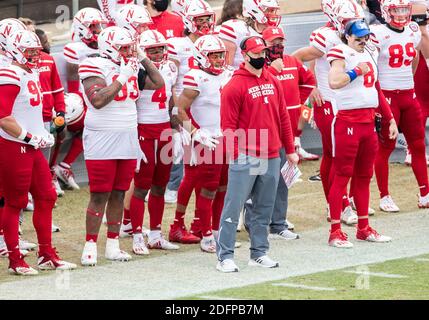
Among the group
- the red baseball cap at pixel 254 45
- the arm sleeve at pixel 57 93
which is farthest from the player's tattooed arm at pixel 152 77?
the arm sleeve at pixel 57 93

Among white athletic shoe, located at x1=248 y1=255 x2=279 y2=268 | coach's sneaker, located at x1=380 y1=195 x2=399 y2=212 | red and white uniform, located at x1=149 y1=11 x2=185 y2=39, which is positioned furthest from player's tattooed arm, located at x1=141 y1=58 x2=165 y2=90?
coach's sneaker, located at x1=380 y1=195 x2=399 y2=212

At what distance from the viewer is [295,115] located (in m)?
11.5

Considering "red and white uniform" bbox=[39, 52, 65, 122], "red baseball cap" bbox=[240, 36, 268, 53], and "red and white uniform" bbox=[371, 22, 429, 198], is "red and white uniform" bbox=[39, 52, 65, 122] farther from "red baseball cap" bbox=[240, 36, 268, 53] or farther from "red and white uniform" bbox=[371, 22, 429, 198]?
"red and white uniform" bbox=[371, 22, 429, 198]

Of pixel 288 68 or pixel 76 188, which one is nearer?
pixel 288 68

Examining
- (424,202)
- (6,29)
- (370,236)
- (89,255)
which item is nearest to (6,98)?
(6,29)

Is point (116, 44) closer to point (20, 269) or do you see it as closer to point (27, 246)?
point (20, 269)

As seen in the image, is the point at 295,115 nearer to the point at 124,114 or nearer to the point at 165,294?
the point at 124,114

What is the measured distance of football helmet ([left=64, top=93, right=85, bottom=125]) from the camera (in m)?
12.7

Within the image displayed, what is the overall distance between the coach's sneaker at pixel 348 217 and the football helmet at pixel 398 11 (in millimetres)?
1809

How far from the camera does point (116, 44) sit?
1002 centimetres

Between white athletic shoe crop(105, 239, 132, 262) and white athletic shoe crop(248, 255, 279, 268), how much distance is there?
1.04 m

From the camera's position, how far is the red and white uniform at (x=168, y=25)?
12.7 metres
